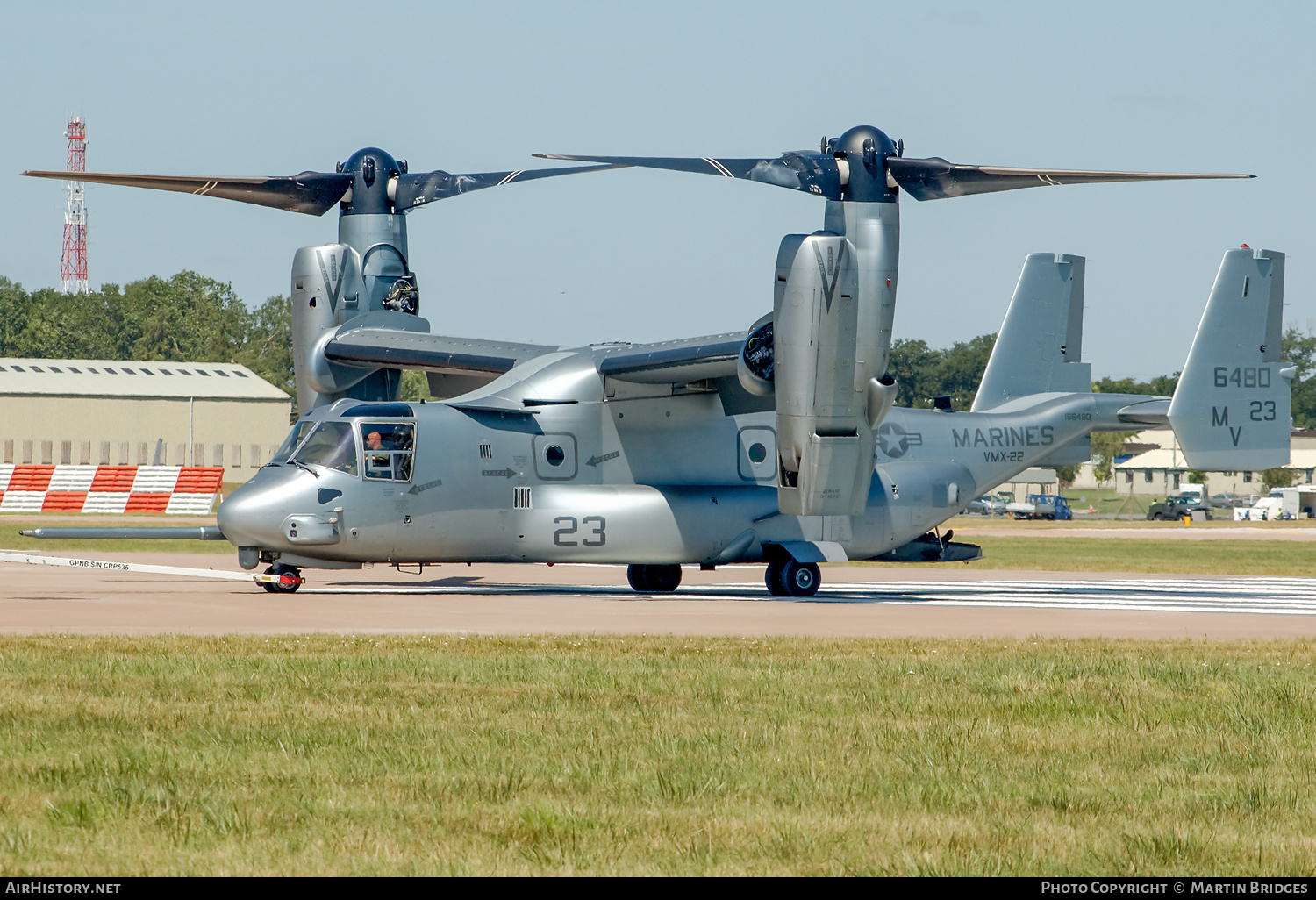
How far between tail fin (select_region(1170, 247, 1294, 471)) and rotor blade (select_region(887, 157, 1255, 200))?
5822mm

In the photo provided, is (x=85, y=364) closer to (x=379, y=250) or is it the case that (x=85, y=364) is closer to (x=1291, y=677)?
(x=379, y=250)

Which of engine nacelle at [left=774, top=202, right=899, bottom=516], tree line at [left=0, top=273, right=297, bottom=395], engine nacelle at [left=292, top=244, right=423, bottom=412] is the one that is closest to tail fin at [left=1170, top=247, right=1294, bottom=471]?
engine nacelle at [left=774, top=202, right=899, bottom=516]

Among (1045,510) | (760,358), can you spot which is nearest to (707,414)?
(760,358)

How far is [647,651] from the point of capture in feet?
43.8

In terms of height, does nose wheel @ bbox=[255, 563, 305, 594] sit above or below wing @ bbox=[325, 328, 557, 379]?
below

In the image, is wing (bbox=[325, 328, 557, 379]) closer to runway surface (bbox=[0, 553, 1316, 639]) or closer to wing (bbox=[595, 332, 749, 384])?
wing (bbox=[595, 332, 749, 384])

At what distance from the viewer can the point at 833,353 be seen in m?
18.9

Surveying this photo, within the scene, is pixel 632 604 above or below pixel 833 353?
below

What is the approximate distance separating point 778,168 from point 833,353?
266 centimetres

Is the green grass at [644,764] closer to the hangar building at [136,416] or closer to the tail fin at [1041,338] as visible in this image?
the tail fin at [1041,338]

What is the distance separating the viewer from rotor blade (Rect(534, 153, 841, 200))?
19.7 metres

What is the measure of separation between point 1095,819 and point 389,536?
592 inches

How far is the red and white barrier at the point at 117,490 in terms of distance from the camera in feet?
189

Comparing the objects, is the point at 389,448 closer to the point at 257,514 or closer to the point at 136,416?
the point at 257,514
